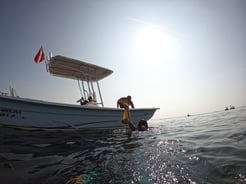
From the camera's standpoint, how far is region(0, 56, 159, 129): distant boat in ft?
20.9

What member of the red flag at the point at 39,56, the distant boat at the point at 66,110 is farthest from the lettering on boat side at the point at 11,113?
the red flag at the point at 39,56

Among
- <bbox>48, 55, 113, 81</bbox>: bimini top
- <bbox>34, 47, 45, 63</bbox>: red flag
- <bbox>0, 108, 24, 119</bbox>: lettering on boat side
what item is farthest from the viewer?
<bbox>34, 47, 45, 63</bbox>: red flag

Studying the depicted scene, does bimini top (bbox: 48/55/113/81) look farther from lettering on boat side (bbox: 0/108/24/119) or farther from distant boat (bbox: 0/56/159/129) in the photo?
lettering on boat side (bbox: 0/108/24/119)

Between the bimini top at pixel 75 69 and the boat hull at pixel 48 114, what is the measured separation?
8.85 ft

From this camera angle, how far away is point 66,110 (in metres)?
7.56

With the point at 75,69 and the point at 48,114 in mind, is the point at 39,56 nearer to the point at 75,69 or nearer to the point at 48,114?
the point at 75,69

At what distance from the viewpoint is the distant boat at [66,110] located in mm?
6383

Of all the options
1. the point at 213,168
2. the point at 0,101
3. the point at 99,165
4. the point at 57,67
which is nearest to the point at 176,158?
the point at 213,168

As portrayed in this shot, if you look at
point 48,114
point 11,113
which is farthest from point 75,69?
point 11,113

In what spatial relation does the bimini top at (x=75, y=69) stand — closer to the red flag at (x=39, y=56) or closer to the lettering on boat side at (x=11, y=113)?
the red flag at (x=39, y=56)

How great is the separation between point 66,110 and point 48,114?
2.68ft

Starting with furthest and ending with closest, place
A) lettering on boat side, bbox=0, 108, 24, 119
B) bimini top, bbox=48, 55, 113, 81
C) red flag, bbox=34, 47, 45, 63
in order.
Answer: red flag, bbox=34, 47, 45, 63, bimini top, bbox=48, 55, 113, 81, lettering on boat side, bbox=0, 108, 24, 119

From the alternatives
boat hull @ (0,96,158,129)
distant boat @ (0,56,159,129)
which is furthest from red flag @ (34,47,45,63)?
boat hull @ (0,96,158,129)

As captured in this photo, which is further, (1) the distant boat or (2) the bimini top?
(2) the bimini top
